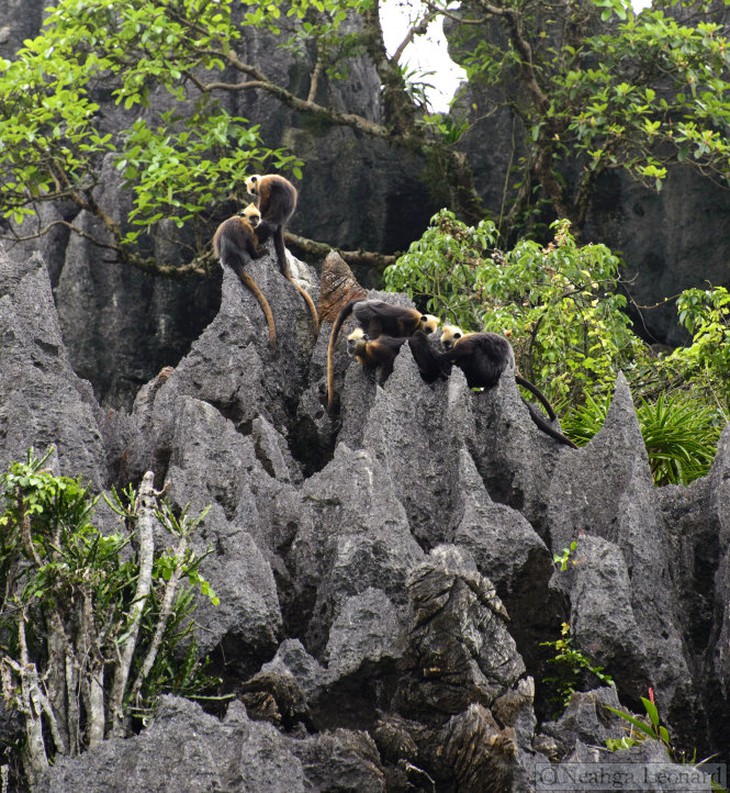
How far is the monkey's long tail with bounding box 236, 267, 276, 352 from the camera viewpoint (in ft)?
32.6

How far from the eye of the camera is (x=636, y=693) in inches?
279

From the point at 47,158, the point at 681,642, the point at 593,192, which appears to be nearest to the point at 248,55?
the point at 47,158

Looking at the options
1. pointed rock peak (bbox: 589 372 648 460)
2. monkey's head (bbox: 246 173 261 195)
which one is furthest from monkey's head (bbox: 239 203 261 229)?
pointed rock peak (bbox: 589 372 648 460)

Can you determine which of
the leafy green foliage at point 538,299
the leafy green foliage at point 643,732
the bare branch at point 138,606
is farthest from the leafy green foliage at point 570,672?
the leafy green foliage at point 538,299

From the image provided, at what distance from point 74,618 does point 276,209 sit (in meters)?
6.38

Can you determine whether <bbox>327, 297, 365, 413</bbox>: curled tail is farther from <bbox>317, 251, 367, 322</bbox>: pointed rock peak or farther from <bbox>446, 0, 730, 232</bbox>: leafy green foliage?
<bbox>446, 0, 730, 232</bbox>: leafy green foliage

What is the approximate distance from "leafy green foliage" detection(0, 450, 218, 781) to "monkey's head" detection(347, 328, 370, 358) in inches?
136

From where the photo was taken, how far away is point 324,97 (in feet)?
53.1

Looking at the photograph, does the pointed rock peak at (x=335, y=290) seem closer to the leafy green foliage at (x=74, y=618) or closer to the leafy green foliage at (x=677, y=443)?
the leafy green foliage at (x=677, y=443)

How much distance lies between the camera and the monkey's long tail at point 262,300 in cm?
995

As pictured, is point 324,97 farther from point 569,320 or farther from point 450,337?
point 450,337

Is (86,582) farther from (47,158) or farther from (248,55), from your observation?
(248,55)

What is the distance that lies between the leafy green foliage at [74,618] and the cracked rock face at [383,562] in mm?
361

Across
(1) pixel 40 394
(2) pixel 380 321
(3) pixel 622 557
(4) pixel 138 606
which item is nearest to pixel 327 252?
(2) pixel 380 321
